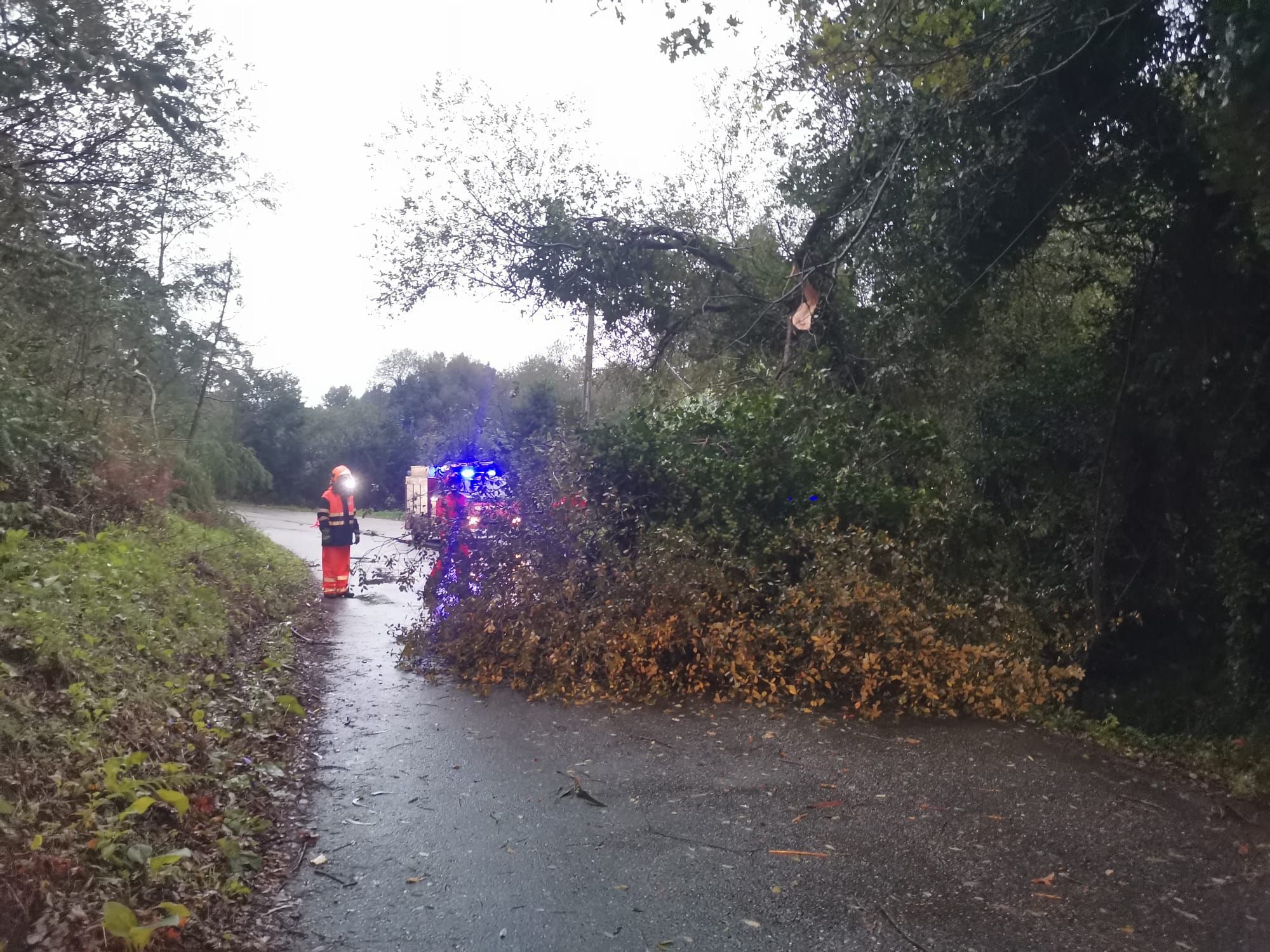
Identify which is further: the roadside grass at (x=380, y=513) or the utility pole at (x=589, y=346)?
the roadside grass at (x=380, y=513)

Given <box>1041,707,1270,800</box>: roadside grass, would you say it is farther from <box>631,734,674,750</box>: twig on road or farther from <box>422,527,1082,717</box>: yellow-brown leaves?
<box>631,734,674,750</box>: twig on road

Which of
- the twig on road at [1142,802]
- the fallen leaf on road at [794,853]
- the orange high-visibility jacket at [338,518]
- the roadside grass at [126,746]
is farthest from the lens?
the orange high-visibility jacket at [338,518]

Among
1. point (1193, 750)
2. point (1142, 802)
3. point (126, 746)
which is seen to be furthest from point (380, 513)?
point (1142, 802)

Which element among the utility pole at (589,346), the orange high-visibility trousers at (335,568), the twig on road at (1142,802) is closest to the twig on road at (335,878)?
the twig on road at (1142,802)

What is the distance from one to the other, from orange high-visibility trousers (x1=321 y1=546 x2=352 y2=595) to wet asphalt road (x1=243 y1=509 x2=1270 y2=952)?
6368 mm

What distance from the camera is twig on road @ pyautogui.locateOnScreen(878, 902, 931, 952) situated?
3854 millimetres

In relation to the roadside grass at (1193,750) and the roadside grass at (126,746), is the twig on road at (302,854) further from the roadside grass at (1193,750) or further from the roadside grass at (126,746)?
the roadside grass at (1193,750)

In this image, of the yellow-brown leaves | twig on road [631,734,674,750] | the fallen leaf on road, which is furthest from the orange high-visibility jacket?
the fallen leaf on road

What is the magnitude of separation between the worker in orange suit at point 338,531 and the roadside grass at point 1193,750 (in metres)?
8.99

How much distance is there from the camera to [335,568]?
13578mm

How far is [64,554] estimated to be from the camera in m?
8.27

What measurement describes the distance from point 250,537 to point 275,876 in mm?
14258

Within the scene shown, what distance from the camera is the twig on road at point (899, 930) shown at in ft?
12.6

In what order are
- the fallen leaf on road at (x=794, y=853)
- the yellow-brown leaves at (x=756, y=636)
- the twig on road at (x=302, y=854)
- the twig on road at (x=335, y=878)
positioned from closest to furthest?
1. the twig on road at (x=335, y=878)
2. the twig on road at (x=302, y=854)
3. the fallen leaf on road at (x=794, y=853)
4. the yellow-brown leaves at (x=756, y=636)
